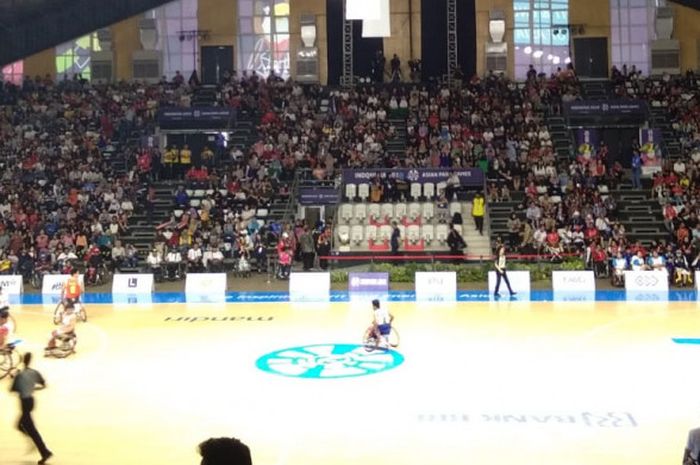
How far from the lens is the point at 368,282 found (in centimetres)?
2627

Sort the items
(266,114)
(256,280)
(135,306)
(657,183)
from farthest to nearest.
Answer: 1. (266,114)
2. (657,183)
3. (256,280)
4. (135,306)

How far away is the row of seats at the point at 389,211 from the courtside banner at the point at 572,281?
20.7 ft

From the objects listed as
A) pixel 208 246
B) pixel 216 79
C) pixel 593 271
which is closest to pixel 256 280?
pixel 208 246

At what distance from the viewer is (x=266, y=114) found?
37.5m

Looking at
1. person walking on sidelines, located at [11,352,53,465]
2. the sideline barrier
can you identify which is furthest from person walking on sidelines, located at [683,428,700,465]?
the sideline barrier

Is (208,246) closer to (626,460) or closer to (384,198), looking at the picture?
(384,198)

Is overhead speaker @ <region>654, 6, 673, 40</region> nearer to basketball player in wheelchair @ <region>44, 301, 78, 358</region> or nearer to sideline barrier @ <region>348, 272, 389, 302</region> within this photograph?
sideline barrier @ <region>348, 272, 389, 302</region>

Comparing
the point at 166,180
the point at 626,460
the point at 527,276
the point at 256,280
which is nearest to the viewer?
the point at 626,460

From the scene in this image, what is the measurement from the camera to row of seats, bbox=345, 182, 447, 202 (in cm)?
3164

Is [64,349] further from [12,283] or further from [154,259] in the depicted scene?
[154,259]

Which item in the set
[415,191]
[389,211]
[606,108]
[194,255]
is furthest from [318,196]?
[606,108]

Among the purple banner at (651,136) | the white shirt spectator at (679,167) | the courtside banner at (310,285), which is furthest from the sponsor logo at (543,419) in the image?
the purple banner at (651,136)

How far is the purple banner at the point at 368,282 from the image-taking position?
26.1m

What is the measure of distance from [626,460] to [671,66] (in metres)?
37.3
